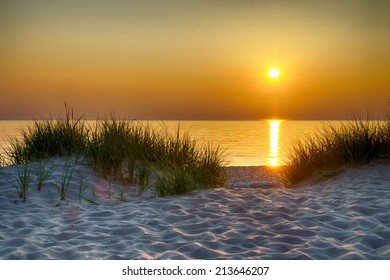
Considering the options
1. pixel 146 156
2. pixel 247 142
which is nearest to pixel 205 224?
pixel 146 156

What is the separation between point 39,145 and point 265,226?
5.55 metres

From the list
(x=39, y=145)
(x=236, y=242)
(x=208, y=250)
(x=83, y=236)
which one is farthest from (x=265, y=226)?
(x=39, y=145)

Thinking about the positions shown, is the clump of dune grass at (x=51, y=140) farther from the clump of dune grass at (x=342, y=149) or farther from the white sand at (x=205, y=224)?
the clump of dune grass at (x=342, y=149)

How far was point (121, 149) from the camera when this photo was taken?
316 inches

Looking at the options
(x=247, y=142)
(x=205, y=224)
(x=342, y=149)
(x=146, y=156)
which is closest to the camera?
(x=205, y=224)

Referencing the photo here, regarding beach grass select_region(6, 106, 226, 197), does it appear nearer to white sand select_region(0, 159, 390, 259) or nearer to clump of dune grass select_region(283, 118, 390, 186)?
Result: white sand select_region(0, 159, 390, 259)

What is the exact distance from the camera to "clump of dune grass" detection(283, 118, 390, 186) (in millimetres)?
7815

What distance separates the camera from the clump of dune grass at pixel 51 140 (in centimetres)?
845

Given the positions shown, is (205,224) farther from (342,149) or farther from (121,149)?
(342,149)

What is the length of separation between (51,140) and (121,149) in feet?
4.84

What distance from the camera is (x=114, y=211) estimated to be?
17.3 ft

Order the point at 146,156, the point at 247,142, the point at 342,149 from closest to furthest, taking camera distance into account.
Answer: the point at 342,149
the point at 146,156
the point at 247,142

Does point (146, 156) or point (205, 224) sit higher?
point (146, 156)

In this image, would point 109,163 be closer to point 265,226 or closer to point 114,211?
point 114,211
